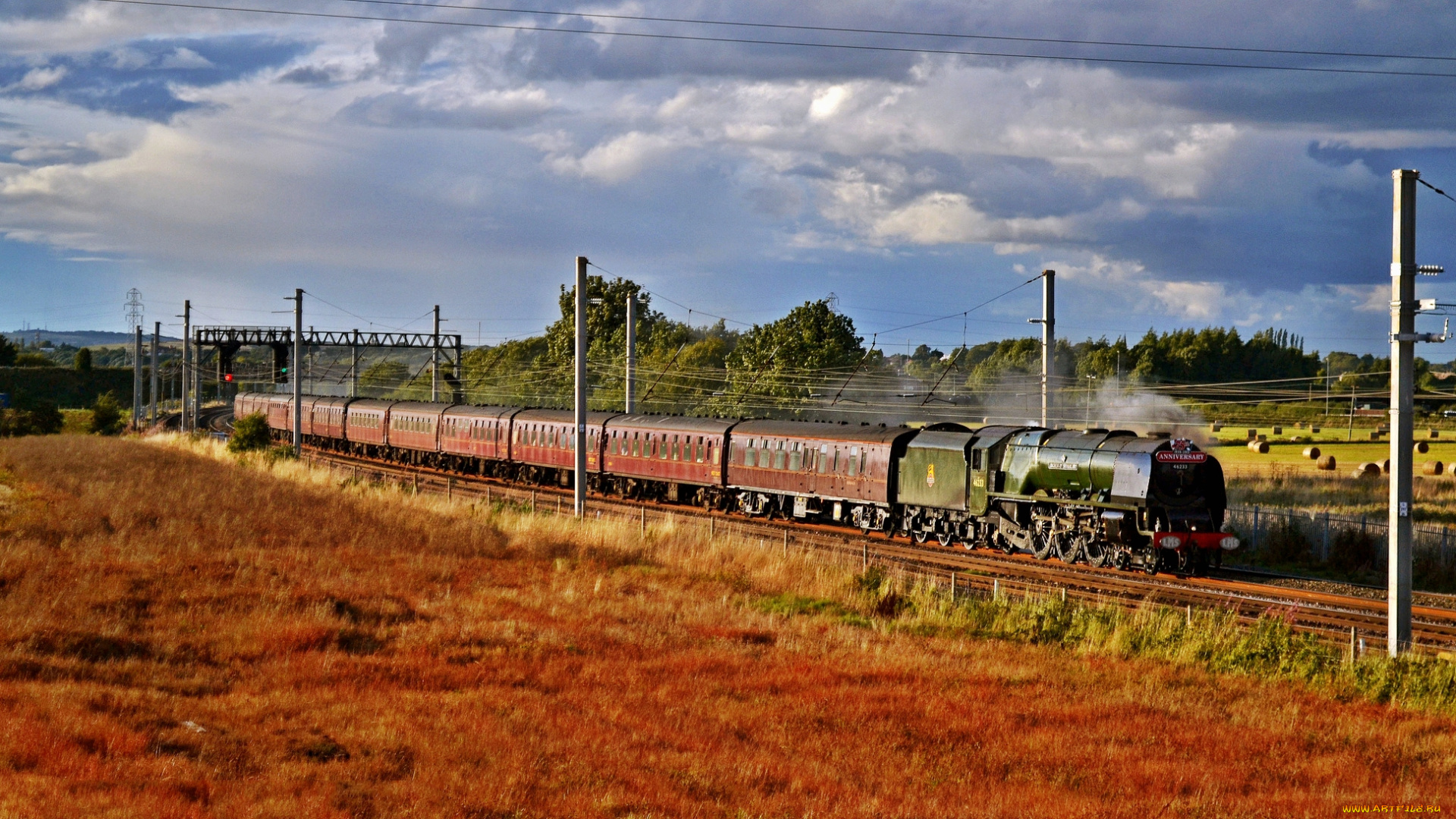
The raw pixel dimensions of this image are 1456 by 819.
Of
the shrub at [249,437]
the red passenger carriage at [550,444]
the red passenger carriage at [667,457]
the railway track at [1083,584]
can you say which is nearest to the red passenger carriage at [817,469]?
the railway track at [1083,584]

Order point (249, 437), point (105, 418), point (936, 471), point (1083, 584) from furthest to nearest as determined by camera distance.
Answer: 1. point (105, 418)
2. point (249, 437)
3. point (936, 471)
4. point (1083, 584)

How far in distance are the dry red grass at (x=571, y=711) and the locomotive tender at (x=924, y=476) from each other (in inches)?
312

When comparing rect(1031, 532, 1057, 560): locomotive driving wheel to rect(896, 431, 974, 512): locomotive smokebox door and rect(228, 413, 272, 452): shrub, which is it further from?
rect(228, 413, 272, 452): shrub

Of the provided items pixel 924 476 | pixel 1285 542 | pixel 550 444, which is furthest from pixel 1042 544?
pixel 550 444

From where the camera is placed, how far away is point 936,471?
33750 mm

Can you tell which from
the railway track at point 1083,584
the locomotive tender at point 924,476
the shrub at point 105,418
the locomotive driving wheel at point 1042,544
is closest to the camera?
the railway track at point 1083,584

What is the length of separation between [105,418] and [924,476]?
81.2m

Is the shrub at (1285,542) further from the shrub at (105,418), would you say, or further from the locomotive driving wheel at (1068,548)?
the shrub at (105,418)

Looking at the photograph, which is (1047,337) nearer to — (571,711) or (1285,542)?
(1285,542)

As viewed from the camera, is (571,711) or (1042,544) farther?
(1042,544)

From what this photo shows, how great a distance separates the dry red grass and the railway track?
3826 millimetres

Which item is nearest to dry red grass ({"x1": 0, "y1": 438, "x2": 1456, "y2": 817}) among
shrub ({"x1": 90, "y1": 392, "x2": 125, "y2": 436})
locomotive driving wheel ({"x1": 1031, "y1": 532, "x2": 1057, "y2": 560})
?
locomotive driving wheel ({"x1": 1031, "y1": 532, "x2": 1057, "y2": 560})

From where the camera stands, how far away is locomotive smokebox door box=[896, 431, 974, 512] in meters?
32.9

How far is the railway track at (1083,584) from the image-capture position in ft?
72.6
